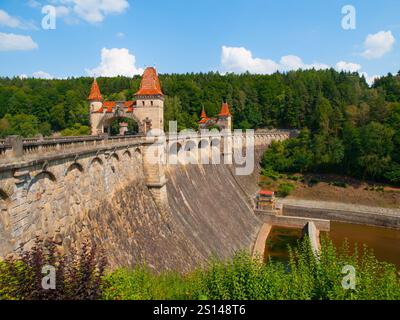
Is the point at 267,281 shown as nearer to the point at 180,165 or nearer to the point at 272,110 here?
the point at 180,165

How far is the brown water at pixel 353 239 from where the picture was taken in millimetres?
32625

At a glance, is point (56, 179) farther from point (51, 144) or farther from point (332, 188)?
point (332, 188)

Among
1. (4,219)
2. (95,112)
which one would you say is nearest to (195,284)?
(4,219)

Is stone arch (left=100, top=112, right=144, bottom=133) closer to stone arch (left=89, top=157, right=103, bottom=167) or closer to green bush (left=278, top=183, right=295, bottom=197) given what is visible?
stone arch (left=89, top=157, right=103, bottom=167)

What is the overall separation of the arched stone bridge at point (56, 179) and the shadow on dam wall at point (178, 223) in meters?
0.98

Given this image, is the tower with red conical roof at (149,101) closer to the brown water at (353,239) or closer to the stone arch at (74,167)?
the stone arch at (74,167)

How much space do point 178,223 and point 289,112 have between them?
5757 cm

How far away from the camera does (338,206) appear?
44500 millimetres

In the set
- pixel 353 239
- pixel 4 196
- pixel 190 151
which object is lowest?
pixel 353 239

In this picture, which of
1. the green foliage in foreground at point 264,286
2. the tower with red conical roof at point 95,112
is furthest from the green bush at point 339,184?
the green foliage in foreground at point 264,286

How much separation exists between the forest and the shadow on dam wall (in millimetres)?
21968

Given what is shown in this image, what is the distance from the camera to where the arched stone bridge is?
32.3 ft

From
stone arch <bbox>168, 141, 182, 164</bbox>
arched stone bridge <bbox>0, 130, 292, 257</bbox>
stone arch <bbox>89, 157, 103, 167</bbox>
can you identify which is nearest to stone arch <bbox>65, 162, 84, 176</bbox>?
arched stone bridge <bbox>0, 130, 292, 257</bbox>
